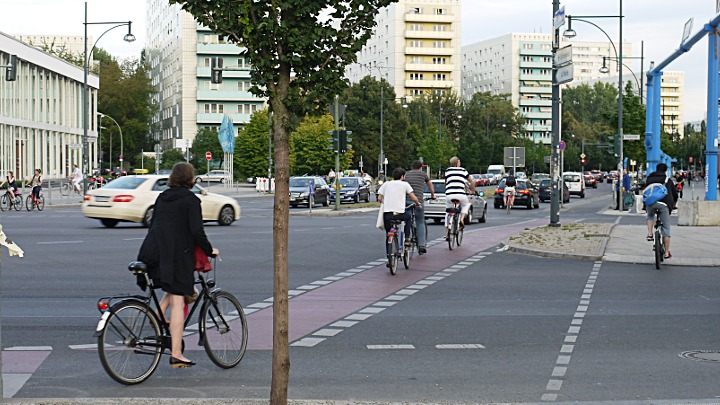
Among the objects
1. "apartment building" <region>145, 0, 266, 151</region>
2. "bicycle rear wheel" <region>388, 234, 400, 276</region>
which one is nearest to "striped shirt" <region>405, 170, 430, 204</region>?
"bicycle rear wheel" <region>388, 234, 400, 276</region>

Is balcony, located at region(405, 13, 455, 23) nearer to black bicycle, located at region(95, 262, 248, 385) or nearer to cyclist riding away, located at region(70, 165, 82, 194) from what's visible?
cyclist riding away, located at region(70, 165, 82, 194)

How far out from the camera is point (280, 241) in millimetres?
6363

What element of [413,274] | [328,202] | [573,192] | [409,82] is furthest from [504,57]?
[413,274]

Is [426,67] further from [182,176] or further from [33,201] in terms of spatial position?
[182,176]

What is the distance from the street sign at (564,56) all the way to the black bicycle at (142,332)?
18.3 meters

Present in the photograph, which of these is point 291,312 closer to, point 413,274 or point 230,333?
point 230,333

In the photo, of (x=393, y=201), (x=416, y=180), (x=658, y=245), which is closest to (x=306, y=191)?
(x=416, y=180)

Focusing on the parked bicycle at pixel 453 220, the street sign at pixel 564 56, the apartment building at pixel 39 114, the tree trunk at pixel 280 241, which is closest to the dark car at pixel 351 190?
the apartment building at pixel 39 114

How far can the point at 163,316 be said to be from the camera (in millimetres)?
8273

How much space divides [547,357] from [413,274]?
7.87m

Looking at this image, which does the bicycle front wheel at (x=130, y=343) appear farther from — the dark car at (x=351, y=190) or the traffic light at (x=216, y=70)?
the dark car at (x=351, y=190)

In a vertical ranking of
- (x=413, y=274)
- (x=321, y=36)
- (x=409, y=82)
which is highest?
(x=409, y=82)

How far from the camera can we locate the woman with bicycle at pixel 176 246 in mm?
8133

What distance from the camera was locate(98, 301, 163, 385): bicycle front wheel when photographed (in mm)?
7926
